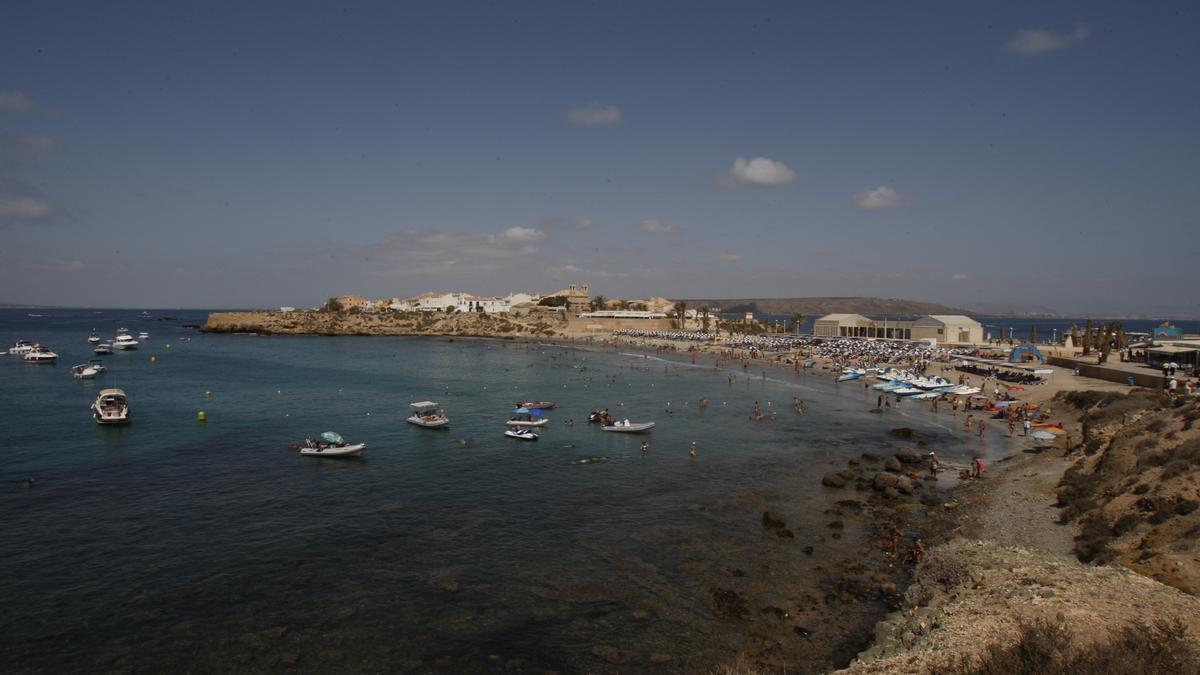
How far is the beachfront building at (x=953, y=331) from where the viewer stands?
3952 inches

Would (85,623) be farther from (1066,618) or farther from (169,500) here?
(1066,618)

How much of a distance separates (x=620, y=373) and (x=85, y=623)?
65.7m

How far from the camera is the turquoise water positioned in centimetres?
1709

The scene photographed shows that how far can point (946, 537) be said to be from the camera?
2323 cm

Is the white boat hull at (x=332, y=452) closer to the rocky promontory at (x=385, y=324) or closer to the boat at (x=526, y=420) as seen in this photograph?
the boat at (x=526, y=420)

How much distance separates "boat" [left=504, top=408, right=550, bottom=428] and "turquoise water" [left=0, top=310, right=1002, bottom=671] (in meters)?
1.22

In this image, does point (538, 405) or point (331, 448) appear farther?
point (538, 405)

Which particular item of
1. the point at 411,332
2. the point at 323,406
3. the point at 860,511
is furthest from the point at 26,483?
the point at 411,332

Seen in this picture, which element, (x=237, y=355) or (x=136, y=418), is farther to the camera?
(x=237, y=355)

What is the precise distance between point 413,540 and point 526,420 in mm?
23848

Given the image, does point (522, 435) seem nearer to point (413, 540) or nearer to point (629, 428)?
point (629, 428)

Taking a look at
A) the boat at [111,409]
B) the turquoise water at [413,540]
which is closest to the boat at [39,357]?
the turquoise water at [413,540]

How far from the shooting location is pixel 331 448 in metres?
36.6

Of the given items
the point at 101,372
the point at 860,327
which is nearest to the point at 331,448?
the point at 101,372
